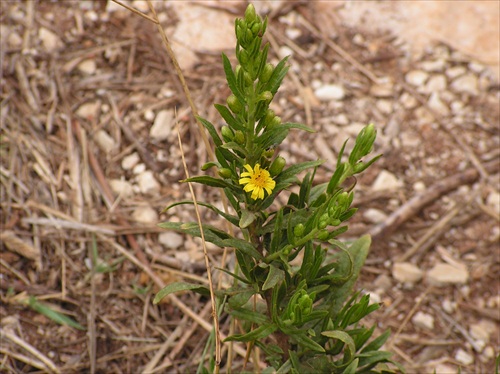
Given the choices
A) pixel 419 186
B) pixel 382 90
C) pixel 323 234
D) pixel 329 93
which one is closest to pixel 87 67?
pixel 329 93

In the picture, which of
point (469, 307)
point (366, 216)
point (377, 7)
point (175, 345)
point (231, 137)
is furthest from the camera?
point (377, 7)

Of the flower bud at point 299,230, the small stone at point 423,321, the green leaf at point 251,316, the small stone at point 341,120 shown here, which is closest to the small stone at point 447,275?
the small stone at point 423,321

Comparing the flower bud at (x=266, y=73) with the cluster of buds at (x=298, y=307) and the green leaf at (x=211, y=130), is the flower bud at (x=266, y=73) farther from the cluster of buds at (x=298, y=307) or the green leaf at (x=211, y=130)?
the cluster of buds at (x=298, y=307)

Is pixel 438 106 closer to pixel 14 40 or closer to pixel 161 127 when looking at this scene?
pixel 161 127

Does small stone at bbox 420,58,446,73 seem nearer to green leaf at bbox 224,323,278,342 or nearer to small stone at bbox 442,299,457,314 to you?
small stone at bbox 442,299,457,314

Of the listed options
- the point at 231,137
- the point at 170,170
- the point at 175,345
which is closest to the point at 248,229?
the point at 231,137

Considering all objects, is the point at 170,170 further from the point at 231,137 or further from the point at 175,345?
the point at 231,137
